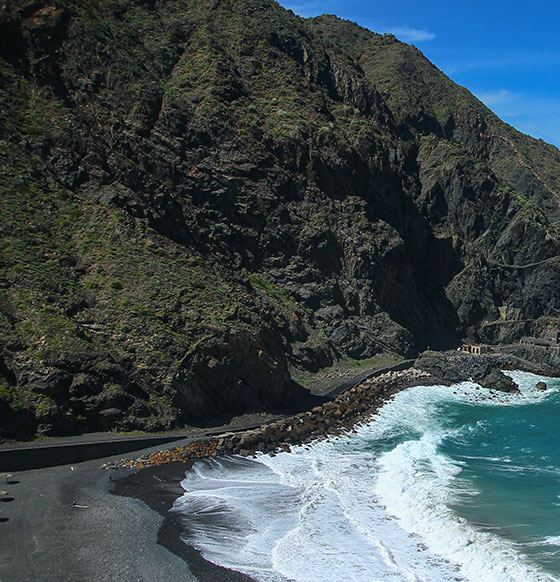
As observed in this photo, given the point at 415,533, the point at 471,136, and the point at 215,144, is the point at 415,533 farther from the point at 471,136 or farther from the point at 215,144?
the point at 471,136

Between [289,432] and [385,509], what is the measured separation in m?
10.0

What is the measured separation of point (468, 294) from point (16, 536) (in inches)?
2718

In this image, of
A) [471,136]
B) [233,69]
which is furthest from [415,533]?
[471,136]

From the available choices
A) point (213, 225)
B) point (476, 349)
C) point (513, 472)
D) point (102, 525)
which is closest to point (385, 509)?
point (513, 472)

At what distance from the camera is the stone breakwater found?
26344 millimetres

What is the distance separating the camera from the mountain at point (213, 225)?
30156 mm

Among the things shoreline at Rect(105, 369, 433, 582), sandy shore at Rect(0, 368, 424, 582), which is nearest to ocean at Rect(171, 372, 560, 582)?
shoreline at Rect(105, 369, 433, 582)

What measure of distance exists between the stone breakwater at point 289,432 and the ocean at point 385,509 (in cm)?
87

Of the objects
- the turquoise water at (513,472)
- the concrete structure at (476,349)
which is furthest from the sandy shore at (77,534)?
the concrete structure at (476,349)

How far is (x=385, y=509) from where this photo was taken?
73.1 ft

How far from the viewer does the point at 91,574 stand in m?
15.7

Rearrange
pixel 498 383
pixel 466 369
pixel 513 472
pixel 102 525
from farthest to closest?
pixel 466 369, pixel 498 383, pixel 513 472, pixel 102 525

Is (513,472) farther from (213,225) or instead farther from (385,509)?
(213,225)

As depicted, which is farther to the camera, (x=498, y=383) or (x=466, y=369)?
(x=466, y=369)
